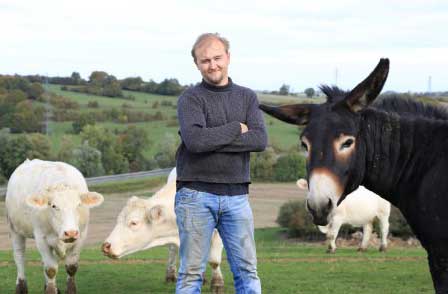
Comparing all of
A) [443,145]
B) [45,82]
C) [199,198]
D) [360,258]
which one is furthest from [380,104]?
[45,82]

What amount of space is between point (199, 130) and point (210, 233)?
0.96 m

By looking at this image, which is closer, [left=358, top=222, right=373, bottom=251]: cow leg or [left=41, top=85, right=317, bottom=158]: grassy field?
[left=358, top=222, right=373, bottom=251]: cow leg

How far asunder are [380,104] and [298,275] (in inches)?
320

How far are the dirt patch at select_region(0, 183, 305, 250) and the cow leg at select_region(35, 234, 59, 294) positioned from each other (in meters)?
16.0

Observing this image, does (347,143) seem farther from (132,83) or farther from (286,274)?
(132,83)

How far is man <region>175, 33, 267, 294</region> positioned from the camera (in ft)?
22.1

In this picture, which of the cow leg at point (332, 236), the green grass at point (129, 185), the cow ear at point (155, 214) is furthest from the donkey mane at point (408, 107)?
the green grass at point (129, 185)

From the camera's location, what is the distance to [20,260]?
12.9 meters

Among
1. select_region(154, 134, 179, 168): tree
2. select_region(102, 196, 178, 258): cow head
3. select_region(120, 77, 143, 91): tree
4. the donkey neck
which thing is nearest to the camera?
the donkey neck

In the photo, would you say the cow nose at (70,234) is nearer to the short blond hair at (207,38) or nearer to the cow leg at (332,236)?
the short blond hair at (207,38)

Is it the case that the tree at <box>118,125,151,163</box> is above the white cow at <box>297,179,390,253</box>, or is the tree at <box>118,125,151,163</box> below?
below

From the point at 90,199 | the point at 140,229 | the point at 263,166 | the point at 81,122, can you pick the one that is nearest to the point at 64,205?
the point at 90,199

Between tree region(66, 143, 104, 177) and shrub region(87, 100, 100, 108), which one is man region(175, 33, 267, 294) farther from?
shrub region(87, 100, 100, 108)

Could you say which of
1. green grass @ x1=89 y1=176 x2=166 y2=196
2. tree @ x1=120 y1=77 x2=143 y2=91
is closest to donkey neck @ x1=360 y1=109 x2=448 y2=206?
green grass @ x1=89 y1=176 x2=166 y2=196
